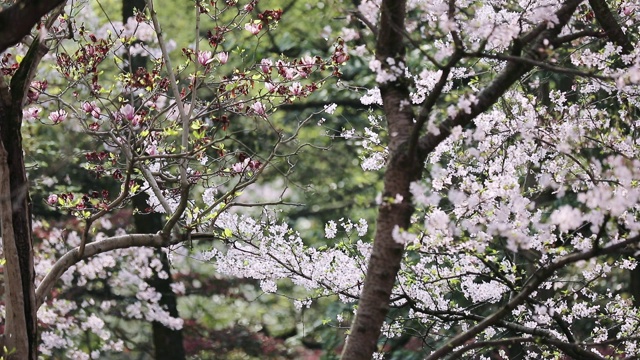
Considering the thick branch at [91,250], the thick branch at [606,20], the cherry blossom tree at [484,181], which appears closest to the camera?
the cherry blossom tree at [484,181]

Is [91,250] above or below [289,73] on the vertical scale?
below

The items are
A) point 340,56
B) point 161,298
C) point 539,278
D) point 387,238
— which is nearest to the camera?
point 539,278

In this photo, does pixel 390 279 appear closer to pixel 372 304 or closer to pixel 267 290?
pixel 372 304

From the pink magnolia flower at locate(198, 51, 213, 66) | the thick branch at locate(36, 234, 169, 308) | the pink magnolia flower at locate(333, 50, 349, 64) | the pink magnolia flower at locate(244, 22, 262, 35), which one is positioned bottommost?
the thick branch at locate(36, 234, 169, 308)

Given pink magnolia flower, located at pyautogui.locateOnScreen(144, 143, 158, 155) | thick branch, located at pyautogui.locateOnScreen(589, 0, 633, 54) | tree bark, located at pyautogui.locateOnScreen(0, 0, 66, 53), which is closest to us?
tree bark, located at pyautogui.locateOnScreen(0, 0, 66, 53)

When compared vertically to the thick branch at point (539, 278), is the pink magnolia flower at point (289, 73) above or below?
above

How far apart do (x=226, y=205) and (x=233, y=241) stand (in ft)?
2.21

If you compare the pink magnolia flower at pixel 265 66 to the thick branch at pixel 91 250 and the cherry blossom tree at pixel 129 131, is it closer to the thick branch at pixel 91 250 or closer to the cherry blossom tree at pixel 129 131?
the cherry blossom tree at pixel 129 131

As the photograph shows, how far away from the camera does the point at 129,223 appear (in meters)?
12.7

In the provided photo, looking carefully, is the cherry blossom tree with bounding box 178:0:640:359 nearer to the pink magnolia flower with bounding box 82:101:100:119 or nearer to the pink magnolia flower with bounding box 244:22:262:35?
the pink magnolia flower with bounding box 244:22:262:35

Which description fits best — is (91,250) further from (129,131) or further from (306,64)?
(306,64)

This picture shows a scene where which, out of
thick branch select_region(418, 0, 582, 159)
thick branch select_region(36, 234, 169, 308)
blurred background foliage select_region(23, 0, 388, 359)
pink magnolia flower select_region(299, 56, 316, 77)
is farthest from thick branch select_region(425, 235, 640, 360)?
blurred background foliage select_region(23, 0, 388, 359)

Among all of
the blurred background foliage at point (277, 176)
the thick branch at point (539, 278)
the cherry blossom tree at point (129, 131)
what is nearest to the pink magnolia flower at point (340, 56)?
the cherry blossom tree at point (129, 131)

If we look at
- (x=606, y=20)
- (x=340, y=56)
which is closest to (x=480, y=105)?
(x=340, y=56)
